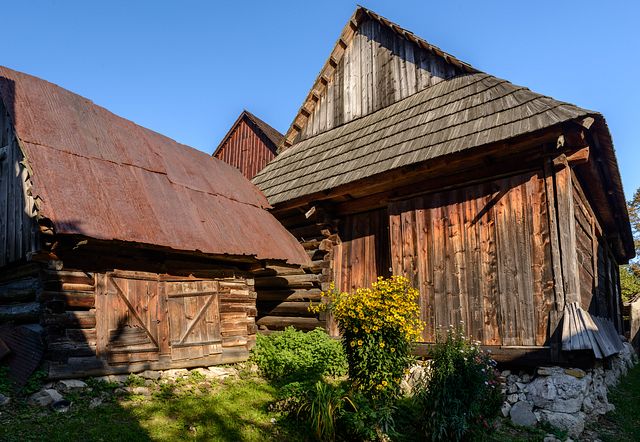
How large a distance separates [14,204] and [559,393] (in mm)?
8756

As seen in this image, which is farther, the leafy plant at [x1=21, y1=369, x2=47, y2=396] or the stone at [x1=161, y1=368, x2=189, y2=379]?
the stone at [x1=161, y1=368, x2=189, y2=379]

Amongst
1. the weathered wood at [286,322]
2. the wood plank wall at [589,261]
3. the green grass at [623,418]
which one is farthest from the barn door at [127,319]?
the wood plank wall at [589,261]

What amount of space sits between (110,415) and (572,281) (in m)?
6.65

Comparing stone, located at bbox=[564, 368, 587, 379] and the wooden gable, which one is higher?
the wooden gable

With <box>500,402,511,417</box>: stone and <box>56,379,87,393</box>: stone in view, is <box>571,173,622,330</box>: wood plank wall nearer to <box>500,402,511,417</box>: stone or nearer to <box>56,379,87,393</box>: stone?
<box>500,402,511,417</box>: stone

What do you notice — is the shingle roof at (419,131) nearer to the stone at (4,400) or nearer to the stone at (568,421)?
the stone at (568,421)

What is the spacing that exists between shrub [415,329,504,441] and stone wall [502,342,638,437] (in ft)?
2.45

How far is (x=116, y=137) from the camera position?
9531 millimetres

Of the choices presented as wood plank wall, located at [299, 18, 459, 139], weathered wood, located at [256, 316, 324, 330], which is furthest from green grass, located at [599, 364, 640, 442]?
wood plank wall, located at [299, 18, 459, 139]

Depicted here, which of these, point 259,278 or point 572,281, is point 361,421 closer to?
point 572,281

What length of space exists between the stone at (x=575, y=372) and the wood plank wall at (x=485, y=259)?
1.80ft

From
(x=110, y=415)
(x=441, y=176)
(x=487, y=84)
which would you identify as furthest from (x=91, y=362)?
(x=487, y=84)

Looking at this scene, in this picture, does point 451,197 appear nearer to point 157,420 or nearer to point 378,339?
point 378,339

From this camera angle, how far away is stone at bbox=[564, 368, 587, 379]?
665 centimetres
